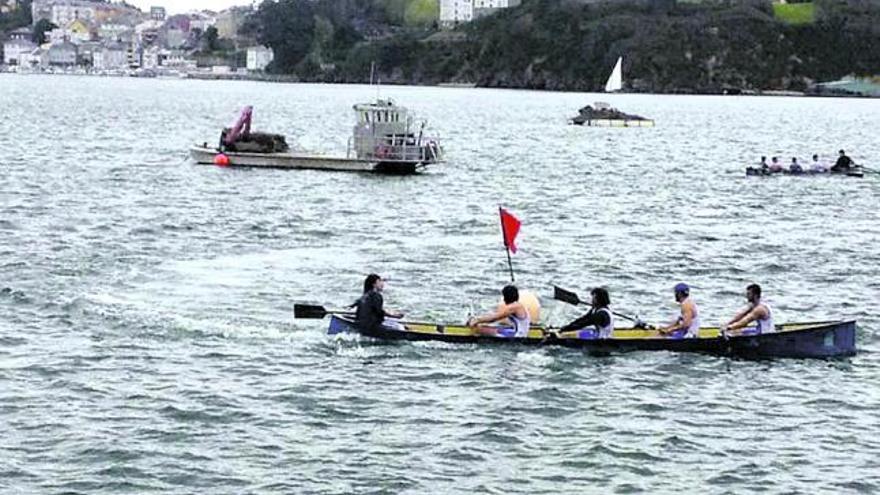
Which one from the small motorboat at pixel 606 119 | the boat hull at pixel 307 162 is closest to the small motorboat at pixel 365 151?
the boat hull at pixel 307 162

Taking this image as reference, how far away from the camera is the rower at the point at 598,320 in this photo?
34156 millimetres

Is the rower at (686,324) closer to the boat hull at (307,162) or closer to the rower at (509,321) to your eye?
the rower at (509,321)

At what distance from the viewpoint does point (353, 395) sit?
30.5 meters

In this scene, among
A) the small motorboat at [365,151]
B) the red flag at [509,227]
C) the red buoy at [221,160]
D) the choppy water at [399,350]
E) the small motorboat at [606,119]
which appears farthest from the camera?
the small motorboat at [606,119]

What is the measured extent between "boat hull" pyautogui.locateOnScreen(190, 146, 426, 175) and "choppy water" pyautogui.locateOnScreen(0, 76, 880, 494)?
167 centimetres

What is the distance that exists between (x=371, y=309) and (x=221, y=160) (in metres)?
53.4

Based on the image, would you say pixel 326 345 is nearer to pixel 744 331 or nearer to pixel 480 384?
pixel 480 384

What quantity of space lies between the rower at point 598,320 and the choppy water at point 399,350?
674 millimetres

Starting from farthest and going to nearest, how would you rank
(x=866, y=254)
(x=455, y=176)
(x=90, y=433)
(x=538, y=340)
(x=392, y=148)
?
1. (x=455, y=176)
2. (x=392, y=148)
3. (x=866, y=254)
4. (x=538, y=340)
5. (x=90, y=433)

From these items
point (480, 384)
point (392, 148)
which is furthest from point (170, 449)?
point (392, 148)

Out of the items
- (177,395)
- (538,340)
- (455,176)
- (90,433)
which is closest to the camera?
(90,433)

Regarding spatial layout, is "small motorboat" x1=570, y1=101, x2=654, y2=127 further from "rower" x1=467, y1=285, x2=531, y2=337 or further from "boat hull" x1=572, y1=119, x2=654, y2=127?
"rower" x1=467, y1=285, x2=531, y2=337

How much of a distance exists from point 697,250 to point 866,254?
6143 mm

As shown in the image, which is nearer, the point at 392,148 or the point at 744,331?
the point at 744,331
